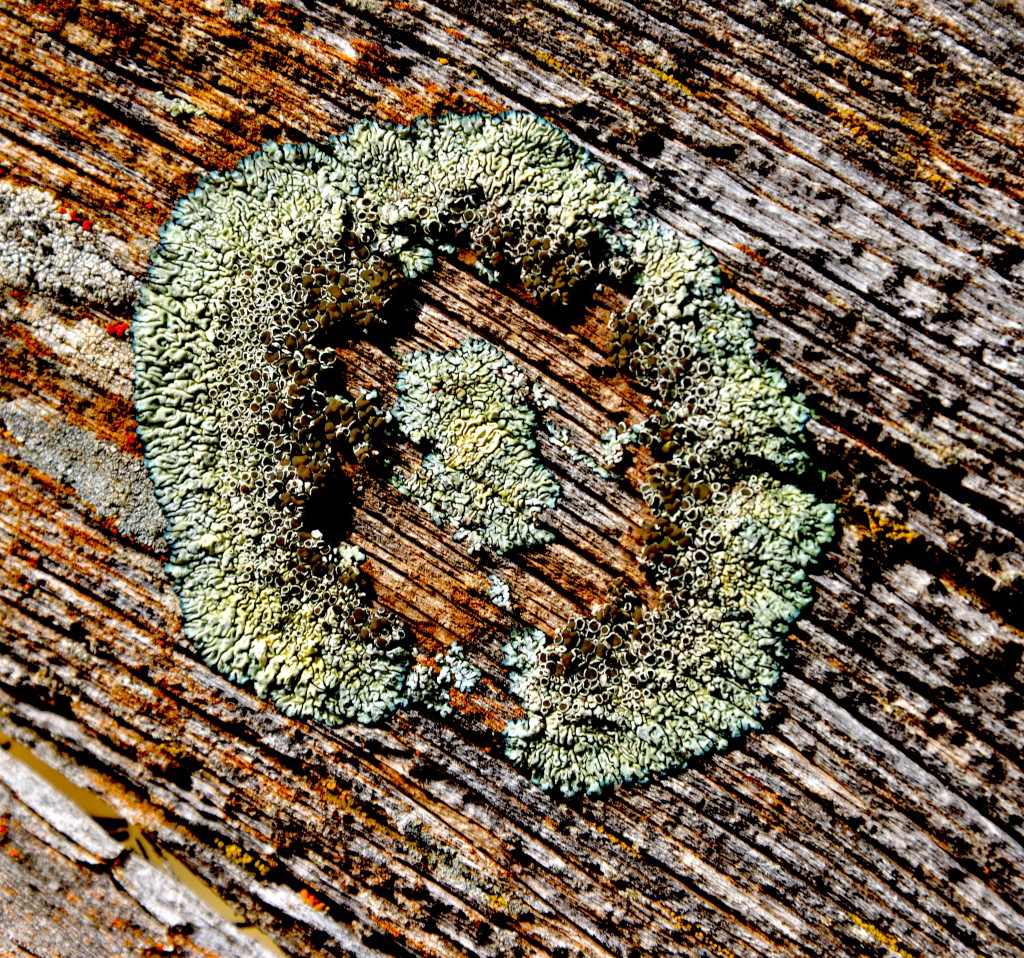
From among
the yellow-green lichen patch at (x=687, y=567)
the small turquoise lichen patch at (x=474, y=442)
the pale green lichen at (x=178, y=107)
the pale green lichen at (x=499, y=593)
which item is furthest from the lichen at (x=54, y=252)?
the yellow-green lichen patch at (x=687, y=567)

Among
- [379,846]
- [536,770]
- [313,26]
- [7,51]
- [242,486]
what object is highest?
[313,26]

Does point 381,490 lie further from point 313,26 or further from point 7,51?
point 7,51

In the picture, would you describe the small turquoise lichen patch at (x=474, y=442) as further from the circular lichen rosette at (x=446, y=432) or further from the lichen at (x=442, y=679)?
the lichen at (x=442, y=679)

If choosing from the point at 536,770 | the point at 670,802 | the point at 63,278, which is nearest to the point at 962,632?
the point at 670,802

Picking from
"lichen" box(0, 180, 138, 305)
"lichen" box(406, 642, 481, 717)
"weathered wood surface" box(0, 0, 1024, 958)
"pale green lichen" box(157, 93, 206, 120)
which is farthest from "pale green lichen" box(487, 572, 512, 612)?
"pale green lichen" box(157, 93, 206, 120)

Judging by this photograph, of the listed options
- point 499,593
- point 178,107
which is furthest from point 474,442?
point 178,107

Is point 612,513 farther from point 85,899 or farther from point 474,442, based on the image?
point 85,899
